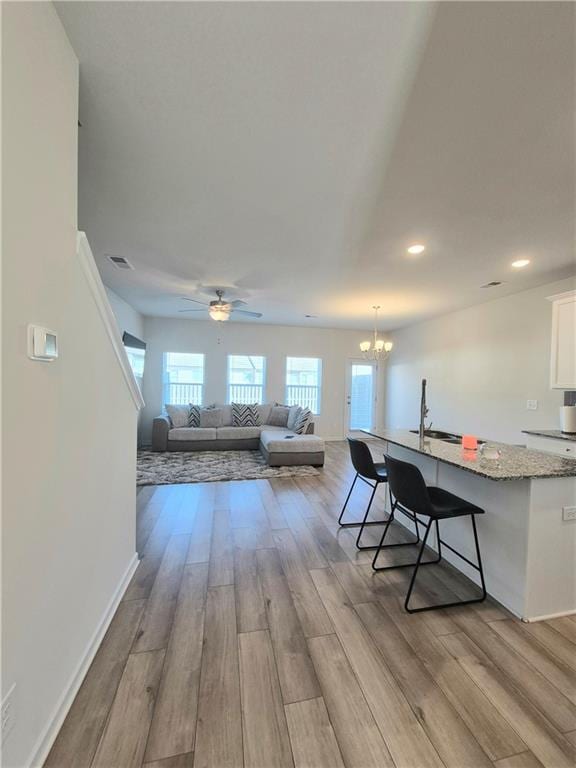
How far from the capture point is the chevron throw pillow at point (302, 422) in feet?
19.7

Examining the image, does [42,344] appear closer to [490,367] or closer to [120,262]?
[120,262]

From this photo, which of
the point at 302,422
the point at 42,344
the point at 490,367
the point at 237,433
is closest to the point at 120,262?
the point at 42,344

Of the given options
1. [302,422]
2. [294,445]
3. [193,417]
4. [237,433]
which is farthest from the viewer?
[193,417]

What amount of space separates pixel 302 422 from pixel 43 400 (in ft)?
16.8

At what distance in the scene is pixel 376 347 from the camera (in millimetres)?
5520

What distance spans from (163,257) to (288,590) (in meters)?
3.32

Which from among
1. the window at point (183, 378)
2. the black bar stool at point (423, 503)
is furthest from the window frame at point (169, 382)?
the black bar stool at point (423, 503)

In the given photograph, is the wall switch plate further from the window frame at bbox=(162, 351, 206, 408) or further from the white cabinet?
the window frame at bbox=(162, 351, 206, 408)

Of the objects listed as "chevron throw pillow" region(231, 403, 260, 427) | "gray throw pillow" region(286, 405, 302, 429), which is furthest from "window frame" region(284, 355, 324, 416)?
"chevron throw pillow" region(231, 403, 260, 427)

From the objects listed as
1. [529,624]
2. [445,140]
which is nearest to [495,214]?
[445,140]

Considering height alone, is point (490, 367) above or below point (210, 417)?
above

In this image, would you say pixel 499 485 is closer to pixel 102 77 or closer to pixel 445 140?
pixel 445 140

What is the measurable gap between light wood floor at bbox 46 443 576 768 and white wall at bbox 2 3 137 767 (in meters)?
0.28

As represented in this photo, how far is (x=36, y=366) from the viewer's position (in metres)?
1.08
